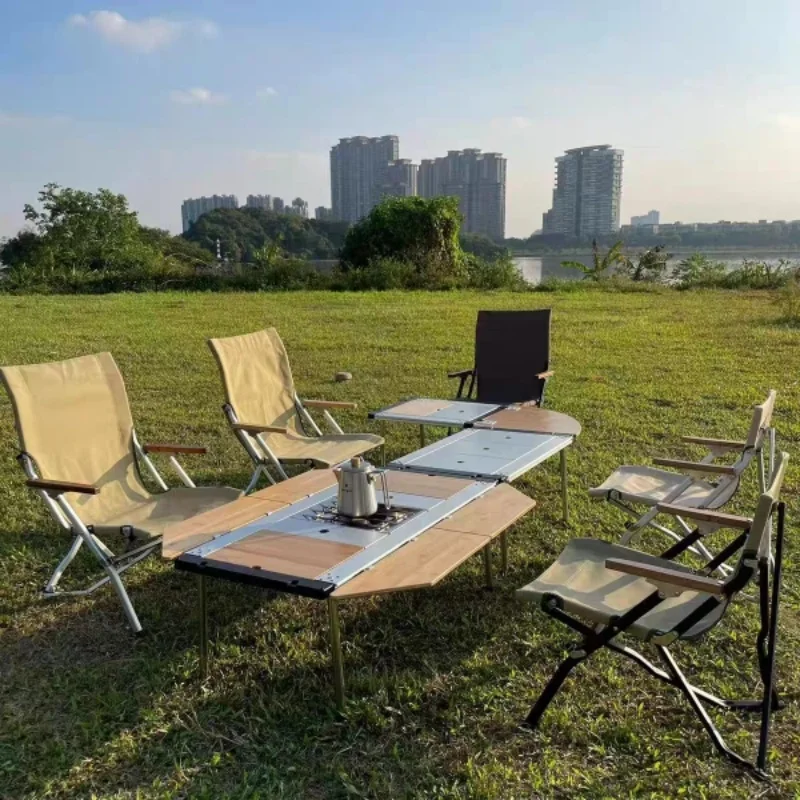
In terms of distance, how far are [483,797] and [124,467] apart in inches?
99.7

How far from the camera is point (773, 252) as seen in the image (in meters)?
20.7

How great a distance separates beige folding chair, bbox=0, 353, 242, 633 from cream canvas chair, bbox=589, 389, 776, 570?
1866mm

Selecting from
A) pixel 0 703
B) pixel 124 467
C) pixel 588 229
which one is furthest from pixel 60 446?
pixel 588 229

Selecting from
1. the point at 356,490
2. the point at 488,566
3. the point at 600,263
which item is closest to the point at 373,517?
the point at 356,490

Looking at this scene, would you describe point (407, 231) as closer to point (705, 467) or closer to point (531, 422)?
point (531, 422)

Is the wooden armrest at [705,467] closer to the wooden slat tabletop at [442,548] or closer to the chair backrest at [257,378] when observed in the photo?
the wooden slat tabletop at [442,548]

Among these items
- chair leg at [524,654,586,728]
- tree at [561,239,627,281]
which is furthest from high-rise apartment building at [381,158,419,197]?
chair leg at [524,654,586,728]

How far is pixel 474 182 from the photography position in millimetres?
45500

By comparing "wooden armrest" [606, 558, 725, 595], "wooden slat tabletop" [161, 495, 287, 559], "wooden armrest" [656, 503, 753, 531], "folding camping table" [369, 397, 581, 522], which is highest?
"wooden armrest" [656, 503, 753, 531]

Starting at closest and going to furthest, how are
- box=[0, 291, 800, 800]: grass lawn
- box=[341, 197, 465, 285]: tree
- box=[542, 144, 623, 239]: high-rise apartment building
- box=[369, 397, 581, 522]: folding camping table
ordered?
box=[0, 291, 800, 800]: grass lawn
box=[369, 397, 581, 522]: folding camping table
box=[341, 197, 465, 285]: tree
box=[542, 144, 623, 239]: high-rise apartment building

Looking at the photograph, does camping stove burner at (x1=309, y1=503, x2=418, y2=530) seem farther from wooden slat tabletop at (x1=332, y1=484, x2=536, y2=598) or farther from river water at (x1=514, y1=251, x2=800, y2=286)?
river water at (x1=514, y1=251, x2=800, y2=286)

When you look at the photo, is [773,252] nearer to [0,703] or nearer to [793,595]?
[793,595]

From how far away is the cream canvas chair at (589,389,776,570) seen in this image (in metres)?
3.32

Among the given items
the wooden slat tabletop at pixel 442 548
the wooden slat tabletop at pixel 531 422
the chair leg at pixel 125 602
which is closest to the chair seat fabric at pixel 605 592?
the wooden slat tabletop at pixel 442 548
